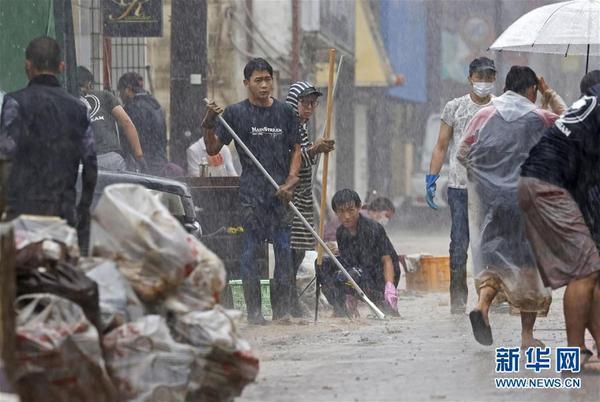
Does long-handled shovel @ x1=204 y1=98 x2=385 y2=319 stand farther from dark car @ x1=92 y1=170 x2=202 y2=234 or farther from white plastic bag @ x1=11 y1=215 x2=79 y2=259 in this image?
white plastic bag @ x1=11 y1=215 x2=79 y2=259

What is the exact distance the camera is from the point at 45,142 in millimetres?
7441

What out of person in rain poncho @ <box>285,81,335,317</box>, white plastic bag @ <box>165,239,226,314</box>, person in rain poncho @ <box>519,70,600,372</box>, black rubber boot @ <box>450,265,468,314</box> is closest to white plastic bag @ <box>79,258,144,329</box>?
white plastic bag @ <box>165,239,226,314</box>

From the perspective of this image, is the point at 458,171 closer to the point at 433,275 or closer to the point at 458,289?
the point at 458,289

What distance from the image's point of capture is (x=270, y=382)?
7.56m

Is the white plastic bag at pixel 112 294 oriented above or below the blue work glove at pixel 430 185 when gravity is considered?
above

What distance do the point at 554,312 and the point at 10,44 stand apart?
4.97m

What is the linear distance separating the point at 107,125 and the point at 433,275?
414cm

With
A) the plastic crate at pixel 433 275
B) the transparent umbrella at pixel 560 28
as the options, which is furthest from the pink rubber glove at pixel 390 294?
the plastic crate at pixel 433 275

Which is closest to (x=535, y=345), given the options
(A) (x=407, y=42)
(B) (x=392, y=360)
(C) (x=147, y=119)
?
(B) (x=392, y=360)

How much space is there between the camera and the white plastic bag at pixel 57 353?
5406mm

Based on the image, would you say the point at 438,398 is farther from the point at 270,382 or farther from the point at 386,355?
the point at 386,355

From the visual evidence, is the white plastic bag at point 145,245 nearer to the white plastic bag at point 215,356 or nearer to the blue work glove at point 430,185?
the white plastic bag at point 215,356

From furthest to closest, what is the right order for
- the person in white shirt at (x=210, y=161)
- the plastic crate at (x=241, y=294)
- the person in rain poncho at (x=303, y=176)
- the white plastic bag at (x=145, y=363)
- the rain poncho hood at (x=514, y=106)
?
the person in white shirt at (x=210, y=161), the plastic crate at (x=241, y=294), the person in rain poncho at (x=303, y=176), the rain poncho hood at (x=514, y=106), the white plastic bag at (x=145, y=363)

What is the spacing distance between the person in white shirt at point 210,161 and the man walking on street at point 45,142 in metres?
6.73
